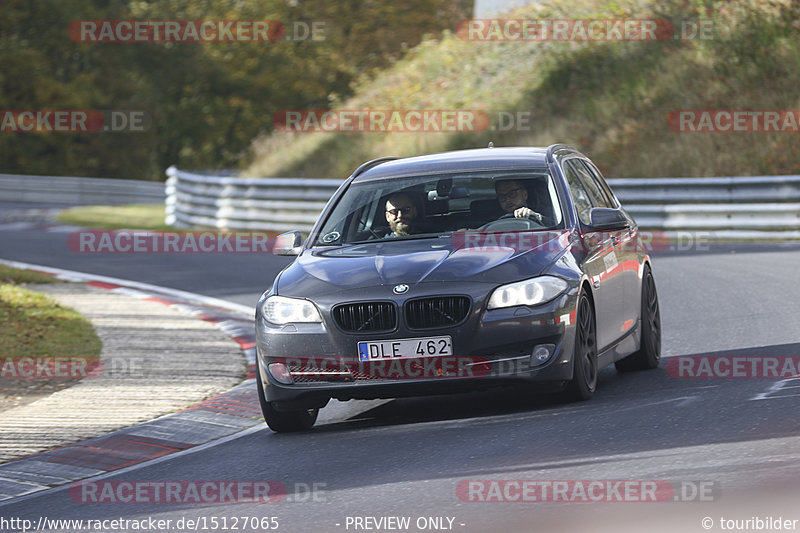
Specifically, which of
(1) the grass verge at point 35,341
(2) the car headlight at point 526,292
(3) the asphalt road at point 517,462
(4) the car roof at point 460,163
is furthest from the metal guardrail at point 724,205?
(2) the car headlight at point 526,292

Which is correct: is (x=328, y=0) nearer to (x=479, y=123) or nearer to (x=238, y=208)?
(x=479, y=123)

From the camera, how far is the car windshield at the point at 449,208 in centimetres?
954

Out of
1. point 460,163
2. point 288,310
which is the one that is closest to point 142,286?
point 460,163

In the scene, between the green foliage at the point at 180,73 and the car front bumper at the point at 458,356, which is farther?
the green foliage at the point at 180,73

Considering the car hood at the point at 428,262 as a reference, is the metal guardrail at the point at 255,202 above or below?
below

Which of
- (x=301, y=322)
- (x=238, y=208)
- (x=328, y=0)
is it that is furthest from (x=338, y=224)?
(x=328, y=0)

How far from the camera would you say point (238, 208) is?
2847 centimetres

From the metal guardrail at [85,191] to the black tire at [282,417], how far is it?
117 feet

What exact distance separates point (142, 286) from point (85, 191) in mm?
26452

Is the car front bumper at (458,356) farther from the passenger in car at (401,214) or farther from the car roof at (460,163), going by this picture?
the car roof at (460,163)

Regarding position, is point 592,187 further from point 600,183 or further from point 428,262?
point 428,262

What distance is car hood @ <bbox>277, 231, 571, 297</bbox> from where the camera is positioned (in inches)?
336

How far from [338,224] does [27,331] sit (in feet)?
17.9

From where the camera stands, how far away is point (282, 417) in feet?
29.6
